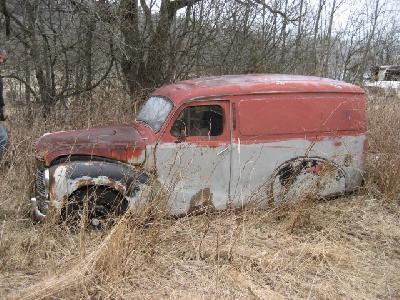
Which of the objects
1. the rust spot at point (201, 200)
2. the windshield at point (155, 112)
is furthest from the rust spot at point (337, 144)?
the windshield at point (155, 112)

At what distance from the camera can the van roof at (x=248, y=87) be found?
5012 millimetres

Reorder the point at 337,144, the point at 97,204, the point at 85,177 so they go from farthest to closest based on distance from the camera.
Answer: the point at 337,144 → the point at 97,204 → the point at 85,177

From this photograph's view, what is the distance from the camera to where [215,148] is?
5.00 metres

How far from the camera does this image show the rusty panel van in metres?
4.75

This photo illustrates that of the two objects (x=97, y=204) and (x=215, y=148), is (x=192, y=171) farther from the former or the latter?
(x=97, y=204)

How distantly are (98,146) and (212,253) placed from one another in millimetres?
1740

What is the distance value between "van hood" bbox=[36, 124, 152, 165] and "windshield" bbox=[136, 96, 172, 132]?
212 mm

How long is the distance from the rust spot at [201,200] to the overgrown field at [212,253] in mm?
178

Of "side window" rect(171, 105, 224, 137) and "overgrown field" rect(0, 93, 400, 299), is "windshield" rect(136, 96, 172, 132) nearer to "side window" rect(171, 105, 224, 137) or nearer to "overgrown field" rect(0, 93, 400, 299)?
"side window" rect(171, 105, 224, 137)

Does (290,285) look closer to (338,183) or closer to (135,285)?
(135,285)

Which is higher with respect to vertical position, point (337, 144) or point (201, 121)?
point (201, 121)

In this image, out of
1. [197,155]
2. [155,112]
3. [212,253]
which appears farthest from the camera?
[155,112]

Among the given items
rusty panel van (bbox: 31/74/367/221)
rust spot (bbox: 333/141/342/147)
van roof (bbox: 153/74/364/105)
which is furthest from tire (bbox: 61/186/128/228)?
rust spot (bbox: 333/141/342/147)

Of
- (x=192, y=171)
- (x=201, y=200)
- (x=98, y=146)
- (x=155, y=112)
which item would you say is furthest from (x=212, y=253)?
(x=155, y=112)
